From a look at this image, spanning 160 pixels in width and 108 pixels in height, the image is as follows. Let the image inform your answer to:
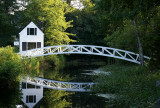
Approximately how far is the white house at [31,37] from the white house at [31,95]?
47.0 feet

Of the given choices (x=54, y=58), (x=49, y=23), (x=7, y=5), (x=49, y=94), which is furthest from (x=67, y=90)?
(x=7, y=5)

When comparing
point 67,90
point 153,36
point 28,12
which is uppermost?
point 28,12

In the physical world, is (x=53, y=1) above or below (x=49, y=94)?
above

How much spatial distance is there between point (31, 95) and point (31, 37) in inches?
689

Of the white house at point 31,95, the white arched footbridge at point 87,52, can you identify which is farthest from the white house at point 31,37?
the white house at point 31,95

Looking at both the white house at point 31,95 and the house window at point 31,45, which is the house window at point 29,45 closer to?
the house window at point 31,45

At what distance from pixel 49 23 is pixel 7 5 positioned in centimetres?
781

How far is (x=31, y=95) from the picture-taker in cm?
1269

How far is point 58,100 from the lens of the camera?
36.4ft

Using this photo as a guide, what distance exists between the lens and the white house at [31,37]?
29.4 m

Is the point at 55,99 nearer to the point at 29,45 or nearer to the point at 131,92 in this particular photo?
the point at 131,92

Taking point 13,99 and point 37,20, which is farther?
point 37,20

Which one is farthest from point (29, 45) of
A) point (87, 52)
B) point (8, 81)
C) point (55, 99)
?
point (55, 99)

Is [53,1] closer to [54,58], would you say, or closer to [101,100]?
[54,58]
